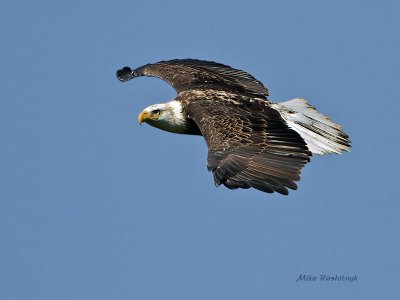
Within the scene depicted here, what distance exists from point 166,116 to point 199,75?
1923 millimetres

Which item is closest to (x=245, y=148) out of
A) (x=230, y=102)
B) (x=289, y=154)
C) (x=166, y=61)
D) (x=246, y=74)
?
(x=289, y=154)

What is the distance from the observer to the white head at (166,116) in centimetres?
1717

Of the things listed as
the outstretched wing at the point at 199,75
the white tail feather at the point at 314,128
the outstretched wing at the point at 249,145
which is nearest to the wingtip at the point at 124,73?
the outstretched wing at the point at 199,75

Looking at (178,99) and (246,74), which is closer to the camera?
(178,99)

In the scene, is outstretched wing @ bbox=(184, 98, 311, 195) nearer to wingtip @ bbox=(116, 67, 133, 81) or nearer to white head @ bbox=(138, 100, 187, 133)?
white head @ bbox=(138, 100, 187, 133)

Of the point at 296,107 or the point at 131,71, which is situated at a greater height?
the point at 131,71

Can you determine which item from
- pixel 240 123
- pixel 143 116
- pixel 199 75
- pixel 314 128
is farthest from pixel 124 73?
pixel 240 123

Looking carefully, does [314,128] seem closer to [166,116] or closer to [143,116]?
[166,116]

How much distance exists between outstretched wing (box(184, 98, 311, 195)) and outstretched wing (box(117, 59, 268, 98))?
1.30m

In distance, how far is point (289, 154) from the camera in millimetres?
14781

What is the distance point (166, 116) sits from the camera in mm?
17219

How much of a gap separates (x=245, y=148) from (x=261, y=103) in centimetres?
227

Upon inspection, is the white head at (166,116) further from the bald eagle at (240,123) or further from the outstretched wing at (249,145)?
the outstretched wing at (249,145)

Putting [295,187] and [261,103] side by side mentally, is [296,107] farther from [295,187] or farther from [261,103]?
[295,187]
